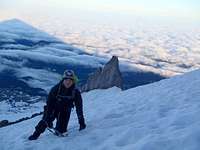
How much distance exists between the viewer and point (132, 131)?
13.9 metres

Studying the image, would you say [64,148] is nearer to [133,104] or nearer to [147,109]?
[147,109]

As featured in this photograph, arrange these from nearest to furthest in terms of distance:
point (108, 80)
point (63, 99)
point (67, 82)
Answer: point (67, 82)
point (63, 99)
point (108, 80)

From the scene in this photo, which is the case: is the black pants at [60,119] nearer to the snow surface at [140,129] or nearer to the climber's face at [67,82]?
the snow surface at [140,129]

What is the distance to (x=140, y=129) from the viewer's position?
45.6 ft

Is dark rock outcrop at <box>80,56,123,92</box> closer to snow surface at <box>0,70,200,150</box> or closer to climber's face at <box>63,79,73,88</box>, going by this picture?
snow surface at <box>0,70,200,150</box>

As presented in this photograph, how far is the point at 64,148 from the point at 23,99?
176254 millimetres

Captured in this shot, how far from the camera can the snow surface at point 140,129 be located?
12141 mm

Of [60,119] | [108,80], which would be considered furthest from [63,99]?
[108,80]

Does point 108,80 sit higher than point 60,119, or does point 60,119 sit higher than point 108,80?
point 60,119

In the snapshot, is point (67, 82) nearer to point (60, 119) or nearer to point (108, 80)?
point (60, 119)

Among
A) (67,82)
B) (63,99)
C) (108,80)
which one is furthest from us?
(108,80)

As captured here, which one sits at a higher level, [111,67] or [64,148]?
[64,148]

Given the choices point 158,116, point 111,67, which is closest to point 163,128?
point 158,116

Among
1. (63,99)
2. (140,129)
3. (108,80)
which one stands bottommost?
(108,80)
